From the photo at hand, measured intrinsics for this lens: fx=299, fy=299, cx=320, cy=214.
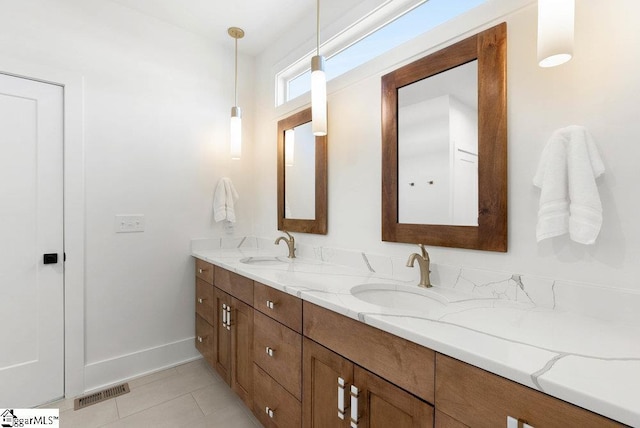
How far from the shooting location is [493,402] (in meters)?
0.66

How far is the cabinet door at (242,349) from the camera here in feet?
5.29

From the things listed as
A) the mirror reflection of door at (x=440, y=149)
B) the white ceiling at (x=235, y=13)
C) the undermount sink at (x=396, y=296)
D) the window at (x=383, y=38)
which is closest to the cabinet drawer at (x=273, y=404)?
the undermount sink at (x=396, y=296)

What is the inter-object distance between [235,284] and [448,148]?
134 centimetres

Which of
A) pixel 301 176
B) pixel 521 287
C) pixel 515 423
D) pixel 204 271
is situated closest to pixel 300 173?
pixel 301 176

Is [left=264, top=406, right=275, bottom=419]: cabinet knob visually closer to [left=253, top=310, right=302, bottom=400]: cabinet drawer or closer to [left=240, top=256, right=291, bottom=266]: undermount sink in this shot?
[left=253, top=310, right=302, bottom=400]: cabinet drawer

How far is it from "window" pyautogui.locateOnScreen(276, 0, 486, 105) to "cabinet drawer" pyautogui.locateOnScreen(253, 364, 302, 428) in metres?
1.75

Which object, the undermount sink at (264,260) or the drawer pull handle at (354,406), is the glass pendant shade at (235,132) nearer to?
the undermount sink at (264,260)

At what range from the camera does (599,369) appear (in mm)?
608

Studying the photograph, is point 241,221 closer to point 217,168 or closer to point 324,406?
point 217,168

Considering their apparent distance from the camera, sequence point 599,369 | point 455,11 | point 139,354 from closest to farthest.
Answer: point 599,369
point 455,11
point 139,354

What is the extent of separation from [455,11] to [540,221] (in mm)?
976

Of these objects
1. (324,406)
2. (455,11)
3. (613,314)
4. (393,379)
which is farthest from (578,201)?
(324,406)

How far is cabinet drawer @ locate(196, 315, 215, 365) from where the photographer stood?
6.79ft

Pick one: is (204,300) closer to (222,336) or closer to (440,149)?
(222,336)
